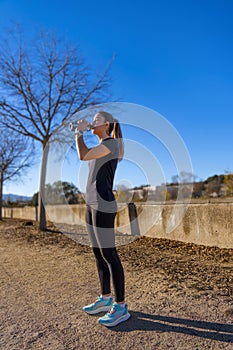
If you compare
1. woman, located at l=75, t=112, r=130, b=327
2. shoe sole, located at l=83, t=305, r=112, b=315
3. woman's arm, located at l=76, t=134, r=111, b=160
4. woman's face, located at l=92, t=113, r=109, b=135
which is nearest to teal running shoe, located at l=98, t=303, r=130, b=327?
woman, located at l=75, t=112, r=130, b=327

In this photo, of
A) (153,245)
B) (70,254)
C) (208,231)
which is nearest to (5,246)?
(70,254)

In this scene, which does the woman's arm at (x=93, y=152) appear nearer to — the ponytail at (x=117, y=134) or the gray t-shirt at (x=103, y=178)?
the gray t-shirt at (x=103, y=178)

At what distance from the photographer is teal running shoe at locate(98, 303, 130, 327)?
246cm

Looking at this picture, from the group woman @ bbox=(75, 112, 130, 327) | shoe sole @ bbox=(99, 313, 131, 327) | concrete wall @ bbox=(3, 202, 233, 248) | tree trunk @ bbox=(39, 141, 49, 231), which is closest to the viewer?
shoe sole @ bbox=(99, 313, 131, 327)

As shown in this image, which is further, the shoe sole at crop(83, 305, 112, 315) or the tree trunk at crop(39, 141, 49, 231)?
the tree trunk at crop(39, 141, 49, 231)

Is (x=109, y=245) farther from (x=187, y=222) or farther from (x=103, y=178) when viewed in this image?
(x=187, y=222)

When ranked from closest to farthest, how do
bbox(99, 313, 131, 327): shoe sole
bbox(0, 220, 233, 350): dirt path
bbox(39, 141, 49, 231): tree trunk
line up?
bbox(0, 220, 233, 350): dirt path < bbox(99, 313, 131, 327): shoe sole < bbox(39, 141, 49, 231): tree trunk

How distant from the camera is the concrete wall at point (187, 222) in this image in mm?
5586

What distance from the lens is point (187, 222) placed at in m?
6.41

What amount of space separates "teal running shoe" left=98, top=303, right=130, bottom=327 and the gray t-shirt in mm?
836

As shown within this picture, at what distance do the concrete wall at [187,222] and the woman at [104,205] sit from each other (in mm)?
3453

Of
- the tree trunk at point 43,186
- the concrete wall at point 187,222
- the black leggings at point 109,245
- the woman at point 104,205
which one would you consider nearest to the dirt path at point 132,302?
the woman at point 104,205

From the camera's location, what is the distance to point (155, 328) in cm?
241

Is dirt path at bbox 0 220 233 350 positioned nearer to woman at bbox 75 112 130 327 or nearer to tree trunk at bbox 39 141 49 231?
woman at bbox 75 112 130 327
